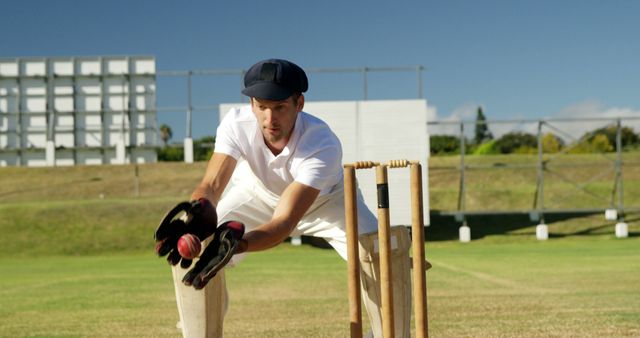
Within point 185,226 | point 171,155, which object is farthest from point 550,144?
point 185,226

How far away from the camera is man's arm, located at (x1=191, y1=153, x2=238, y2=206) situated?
5.39 meters

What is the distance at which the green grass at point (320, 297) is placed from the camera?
30.4ft

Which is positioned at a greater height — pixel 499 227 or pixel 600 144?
pixel 600 144

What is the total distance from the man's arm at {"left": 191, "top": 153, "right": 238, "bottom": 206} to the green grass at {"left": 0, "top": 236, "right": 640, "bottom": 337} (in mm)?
3345

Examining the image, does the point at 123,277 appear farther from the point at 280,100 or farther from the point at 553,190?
the point at 553,190

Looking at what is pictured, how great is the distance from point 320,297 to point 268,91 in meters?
8.47

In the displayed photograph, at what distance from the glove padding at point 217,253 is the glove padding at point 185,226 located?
0.21m

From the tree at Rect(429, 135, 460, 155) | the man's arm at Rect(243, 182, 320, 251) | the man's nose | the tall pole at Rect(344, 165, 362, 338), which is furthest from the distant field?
the tree at Rect(429, 135, 460, 155)

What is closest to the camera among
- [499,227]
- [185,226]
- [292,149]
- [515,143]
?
[185,226]

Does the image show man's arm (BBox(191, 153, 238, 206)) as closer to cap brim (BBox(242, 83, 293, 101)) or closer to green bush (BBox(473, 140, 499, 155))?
cap brim (BBox(242, 83, 293, 101))

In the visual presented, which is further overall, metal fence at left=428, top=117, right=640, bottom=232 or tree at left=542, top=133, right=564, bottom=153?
tree at left=542, top=133, right=564, bottom=153

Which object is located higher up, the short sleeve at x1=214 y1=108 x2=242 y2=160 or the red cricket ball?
the short sleeve at x1=214 y1=108 x2=242 y2=160

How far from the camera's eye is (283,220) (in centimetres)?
511

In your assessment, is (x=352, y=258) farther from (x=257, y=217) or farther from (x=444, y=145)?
(x=444, y=145)
